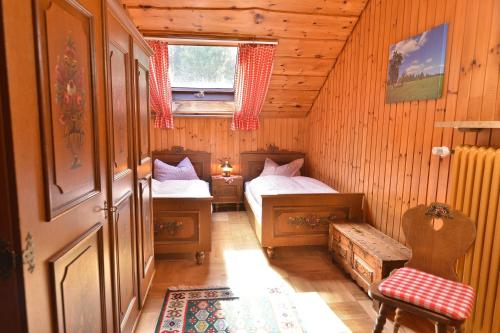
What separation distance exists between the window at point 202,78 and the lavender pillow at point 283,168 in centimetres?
98

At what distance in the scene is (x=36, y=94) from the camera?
83 cm

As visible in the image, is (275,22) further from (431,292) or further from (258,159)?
(431,292)

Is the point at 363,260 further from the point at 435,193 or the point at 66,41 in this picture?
the point at 66,41

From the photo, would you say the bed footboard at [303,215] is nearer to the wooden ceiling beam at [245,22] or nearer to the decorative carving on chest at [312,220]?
the decorative carving on chest at [312,220]

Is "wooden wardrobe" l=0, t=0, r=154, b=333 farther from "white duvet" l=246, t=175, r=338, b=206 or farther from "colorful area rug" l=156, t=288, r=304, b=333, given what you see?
"white duvet" l=246, t=175, r=338, b=206

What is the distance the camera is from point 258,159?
4.90m

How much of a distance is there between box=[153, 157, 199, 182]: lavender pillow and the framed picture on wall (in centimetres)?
273

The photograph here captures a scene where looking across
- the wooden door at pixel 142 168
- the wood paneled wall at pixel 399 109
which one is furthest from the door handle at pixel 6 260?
the wood paneled wall at pixel 399 109

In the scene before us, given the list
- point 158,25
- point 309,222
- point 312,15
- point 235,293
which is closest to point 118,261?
point 235,293

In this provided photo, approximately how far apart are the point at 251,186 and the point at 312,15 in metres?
2.13

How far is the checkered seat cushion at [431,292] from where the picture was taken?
4.46 ft

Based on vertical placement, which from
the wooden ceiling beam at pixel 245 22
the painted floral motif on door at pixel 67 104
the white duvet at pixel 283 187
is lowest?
the white duvet at pixel 283 187

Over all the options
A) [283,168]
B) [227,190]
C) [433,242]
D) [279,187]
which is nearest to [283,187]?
[279,187]

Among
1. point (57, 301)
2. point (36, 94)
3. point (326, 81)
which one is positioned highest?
point (326, 81)
